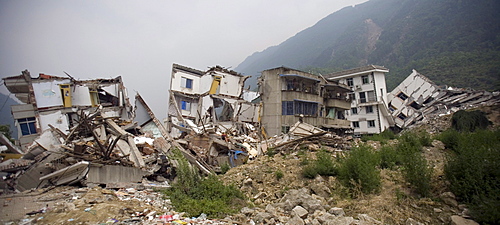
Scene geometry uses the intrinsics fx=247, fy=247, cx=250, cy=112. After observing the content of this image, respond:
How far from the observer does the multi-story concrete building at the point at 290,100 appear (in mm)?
22797

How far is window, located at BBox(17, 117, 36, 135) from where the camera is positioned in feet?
55.8

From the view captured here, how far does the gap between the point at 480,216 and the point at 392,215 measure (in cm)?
158

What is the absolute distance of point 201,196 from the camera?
7789mm

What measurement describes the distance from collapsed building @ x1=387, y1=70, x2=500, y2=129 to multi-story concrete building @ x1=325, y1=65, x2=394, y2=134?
2624 mm

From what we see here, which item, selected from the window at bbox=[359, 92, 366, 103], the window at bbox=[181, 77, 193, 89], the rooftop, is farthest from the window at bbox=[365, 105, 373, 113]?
the window at bbox=[181, 77, 193, 89]

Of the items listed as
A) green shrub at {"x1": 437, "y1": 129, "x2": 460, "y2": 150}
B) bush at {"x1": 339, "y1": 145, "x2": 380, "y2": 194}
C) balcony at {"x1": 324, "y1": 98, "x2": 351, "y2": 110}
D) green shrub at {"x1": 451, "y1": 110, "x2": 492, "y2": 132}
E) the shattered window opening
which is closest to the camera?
bush at {"x1": 339, "y1": 145, "x2": 380, "y2": 194}

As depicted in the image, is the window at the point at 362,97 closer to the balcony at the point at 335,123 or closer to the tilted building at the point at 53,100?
the balcony at the point at 335,123

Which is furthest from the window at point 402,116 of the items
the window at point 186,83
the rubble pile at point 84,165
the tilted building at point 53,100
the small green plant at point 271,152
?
the tilted building at point 53,100

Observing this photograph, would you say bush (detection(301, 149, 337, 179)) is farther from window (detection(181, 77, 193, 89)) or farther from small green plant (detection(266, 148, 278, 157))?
window (detection(181, 77, 193, 89))

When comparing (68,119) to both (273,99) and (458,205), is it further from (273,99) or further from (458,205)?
(458,205)

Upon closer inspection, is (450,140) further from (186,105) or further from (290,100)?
(186,105)

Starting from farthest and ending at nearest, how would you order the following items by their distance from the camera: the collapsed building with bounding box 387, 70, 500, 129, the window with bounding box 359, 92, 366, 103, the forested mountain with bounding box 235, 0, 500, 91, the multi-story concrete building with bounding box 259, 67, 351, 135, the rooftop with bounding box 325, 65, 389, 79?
the forested mountain with bounding box 235, 0, 500, 91
the window with bounding box 359, 92, 366, 103
the rooftop with bounding box 325, 65, 389, 79
the collapsed building with bounding box 387, 70, 500, 129
the multi-story concrete building with bounding box 259, 67, 351, 135

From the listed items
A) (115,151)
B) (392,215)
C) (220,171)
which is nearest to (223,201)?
(392,215)

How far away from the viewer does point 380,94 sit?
3088cm
